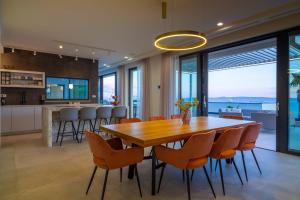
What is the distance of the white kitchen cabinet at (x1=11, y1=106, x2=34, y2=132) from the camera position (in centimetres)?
567

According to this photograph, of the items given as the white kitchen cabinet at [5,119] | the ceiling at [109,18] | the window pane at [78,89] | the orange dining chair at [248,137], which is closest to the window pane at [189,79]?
the ceiling at [109,18]

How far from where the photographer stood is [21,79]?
6082mm

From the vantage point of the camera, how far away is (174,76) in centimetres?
604

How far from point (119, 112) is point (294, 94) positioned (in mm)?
4185

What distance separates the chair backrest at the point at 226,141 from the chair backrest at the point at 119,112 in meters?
3.50

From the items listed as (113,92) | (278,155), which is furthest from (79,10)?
(113,92)

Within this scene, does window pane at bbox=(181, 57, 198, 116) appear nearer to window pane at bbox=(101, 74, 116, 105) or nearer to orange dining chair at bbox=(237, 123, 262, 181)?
orange dining chair at bbox=(237, 123, 262, 181)

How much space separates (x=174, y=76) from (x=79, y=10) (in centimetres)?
345

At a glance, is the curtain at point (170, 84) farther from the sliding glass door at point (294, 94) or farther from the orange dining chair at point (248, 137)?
the orange dining chair at point (248, 137)

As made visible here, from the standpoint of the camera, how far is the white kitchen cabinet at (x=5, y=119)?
18.0ft

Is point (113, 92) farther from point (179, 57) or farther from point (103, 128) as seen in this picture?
point (103, 128)

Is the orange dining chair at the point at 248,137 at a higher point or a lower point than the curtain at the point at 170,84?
lower

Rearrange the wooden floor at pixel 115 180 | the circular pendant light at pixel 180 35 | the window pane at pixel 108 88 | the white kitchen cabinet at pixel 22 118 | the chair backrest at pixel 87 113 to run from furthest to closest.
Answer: the window pane at pixel 108 88, the white kitchen cabinet at pixel 22 118, the chair backrest at pixel 87 113, the circular pendant light at pixel 180 35, the wooden floor at pixel 115 180

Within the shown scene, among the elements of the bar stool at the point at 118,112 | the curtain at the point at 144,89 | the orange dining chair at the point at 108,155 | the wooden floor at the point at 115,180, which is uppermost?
the curtain at the point at 144,89
